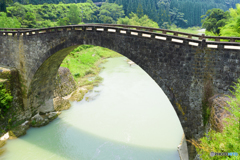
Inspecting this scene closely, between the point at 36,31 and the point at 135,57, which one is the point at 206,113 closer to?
the point at 135,57

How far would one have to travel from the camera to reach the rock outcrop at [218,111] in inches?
357

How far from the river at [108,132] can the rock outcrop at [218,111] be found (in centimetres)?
608

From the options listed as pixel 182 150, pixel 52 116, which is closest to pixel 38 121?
pixel 52 116

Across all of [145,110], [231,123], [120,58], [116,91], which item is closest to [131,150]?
[145,110]

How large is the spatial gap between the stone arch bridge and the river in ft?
18.0

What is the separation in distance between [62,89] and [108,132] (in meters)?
9.06

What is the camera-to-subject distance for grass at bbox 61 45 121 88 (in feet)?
98.6

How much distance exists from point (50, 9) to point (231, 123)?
213ft

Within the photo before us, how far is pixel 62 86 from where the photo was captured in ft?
76.3

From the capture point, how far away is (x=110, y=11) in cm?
7281

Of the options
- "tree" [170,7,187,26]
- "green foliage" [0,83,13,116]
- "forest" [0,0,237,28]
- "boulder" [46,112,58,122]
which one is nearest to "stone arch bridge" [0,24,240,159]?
"green foliage" [0,83,13,116]

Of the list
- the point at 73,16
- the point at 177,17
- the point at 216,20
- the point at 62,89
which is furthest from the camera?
the point at 177,17

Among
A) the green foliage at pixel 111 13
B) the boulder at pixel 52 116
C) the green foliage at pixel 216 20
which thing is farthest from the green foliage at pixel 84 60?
the green foliage at pixel 111 13

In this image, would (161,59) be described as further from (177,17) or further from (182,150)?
(177,17)
